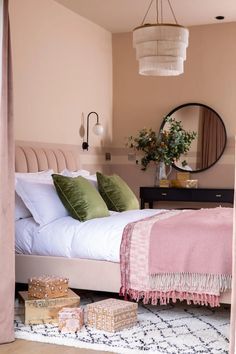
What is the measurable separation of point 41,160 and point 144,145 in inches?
86.0

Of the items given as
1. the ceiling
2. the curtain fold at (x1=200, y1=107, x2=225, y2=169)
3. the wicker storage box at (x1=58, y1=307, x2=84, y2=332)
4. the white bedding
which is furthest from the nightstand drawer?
the wicker storage box at (x1=58, y1=307, x2=84, y2=332)

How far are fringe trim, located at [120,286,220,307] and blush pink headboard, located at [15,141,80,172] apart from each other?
1.73 meters

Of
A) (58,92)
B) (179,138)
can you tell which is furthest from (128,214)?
(179,138)

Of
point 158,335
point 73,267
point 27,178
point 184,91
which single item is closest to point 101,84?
point 184,91

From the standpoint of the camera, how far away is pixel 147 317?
167 inches

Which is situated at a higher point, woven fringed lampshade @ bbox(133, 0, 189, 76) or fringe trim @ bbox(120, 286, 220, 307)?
woven fringed lampshade @ bbox(133, 0, 189, 76)

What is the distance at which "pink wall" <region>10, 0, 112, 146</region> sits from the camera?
5.82m

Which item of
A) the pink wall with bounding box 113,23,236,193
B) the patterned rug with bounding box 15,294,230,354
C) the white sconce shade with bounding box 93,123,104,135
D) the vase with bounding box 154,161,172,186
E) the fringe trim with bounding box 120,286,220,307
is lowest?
the patterned rug with bounding box 15,294,230,354

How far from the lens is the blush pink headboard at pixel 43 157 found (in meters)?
5.45

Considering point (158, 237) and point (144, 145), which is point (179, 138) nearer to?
point (144, 145)

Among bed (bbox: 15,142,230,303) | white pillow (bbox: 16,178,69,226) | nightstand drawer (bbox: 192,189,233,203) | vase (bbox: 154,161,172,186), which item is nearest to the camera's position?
bed (bbox: 15,142,230,303)

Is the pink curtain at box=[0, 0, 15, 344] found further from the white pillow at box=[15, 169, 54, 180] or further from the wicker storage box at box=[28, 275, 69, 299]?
the white pillow at box=[15, 169, 54, 180]

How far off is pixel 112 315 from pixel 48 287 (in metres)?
0.55

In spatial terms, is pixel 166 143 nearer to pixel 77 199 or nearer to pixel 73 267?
pixel 77 199
